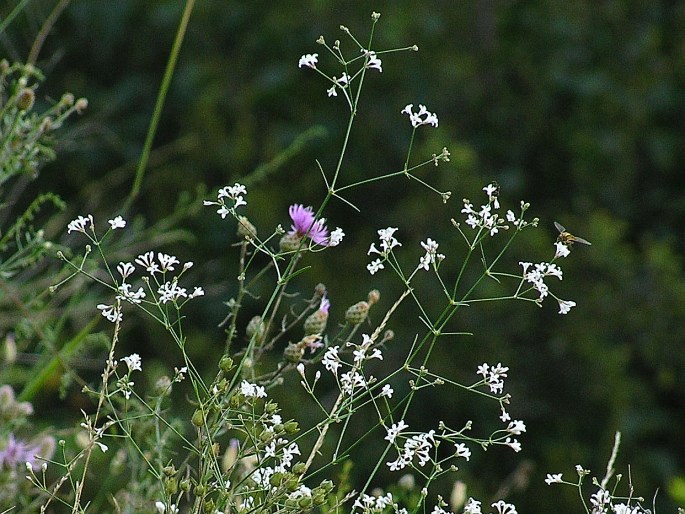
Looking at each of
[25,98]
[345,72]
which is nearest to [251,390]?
[345,72]

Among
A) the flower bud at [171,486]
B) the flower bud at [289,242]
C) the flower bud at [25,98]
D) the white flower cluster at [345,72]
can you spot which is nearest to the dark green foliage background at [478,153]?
the flower bud at [25,98]

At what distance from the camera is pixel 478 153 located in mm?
3990

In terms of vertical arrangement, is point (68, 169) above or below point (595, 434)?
above

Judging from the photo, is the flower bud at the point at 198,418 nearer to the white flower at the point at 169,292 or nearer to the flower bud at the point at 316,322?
the white flower at the point at 169,292

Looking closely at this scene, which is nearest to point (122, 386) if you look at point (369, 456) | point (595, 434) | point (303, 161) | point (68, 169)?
point (369, 456)

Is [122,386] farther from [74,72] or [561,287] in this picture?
[74,72]

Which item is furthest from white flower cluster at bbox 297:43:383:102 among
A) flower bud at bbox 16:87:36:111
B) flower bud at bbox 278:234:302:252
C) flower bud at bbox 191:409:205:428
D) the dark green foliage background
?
the dark green foliage background

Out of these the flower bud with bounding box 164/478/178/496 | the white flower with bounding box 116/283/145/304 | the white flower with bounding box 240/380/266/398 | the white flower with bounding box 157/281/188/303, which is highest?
the white flower with bounding box 116/283/145/304

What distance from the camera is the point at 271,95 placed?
3.92 m

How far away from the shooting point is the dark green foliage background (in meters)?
3.46

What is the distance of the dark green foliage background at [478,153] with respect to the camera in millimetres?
3461

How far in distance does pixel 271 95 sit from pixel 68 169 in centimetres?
79

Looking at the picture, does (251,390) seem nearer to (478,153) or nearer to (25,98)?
(25,98)

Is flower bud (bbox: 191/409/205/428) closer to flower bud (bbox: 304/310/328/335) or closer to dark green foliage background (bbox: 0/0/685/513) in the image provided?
flower bud (bbox: 304/310/328/335)
